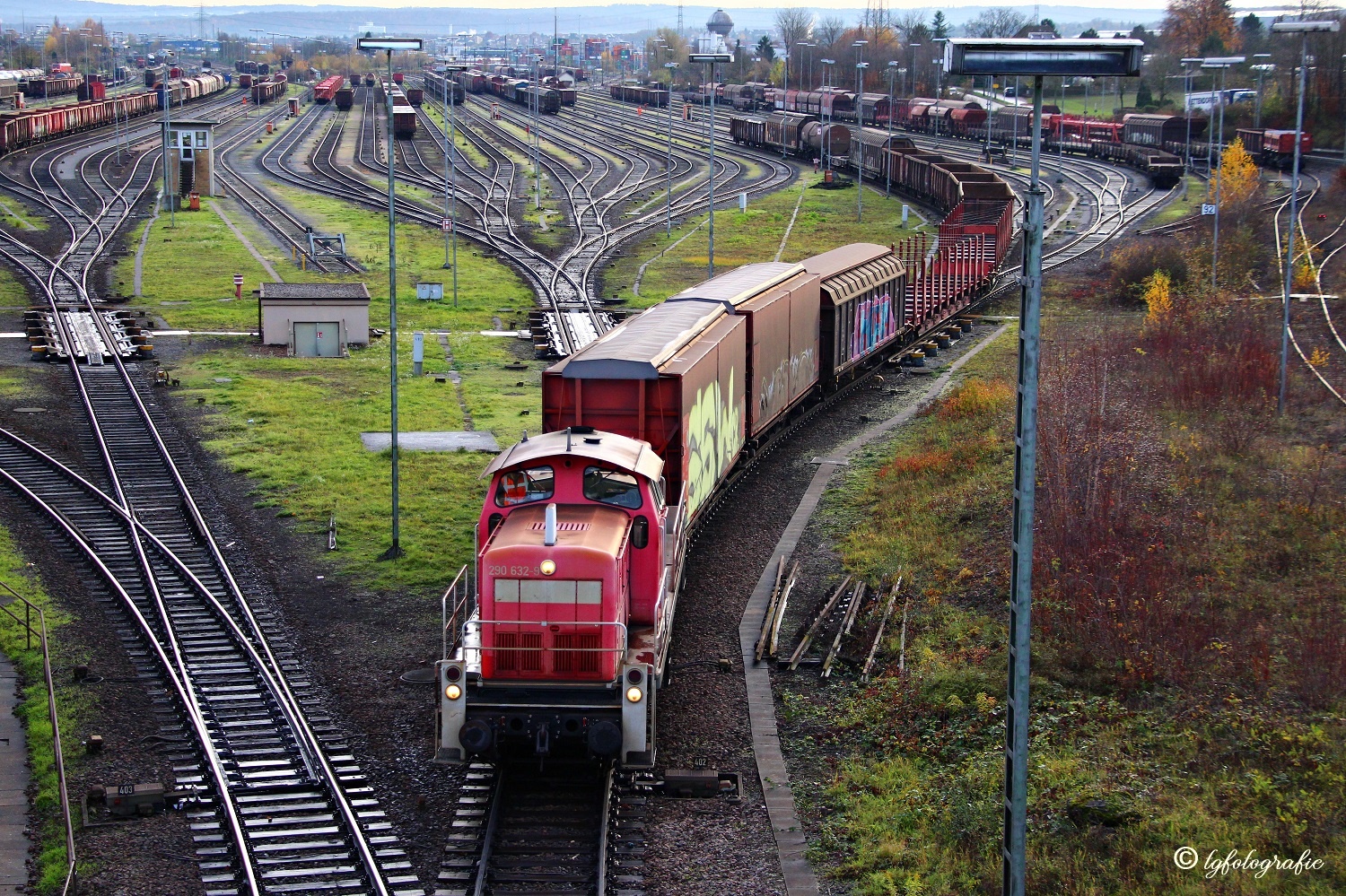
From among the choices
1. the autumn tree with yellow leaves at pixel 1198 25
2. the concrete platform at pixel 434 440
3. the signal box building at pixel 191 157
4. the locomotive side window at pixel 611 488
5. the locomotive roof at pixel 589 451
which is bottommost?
the concrete platform at pixel 434 440

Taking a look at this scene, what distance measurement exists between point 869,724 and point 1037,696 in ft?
7.49

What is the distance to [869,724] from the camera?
18.3 metres

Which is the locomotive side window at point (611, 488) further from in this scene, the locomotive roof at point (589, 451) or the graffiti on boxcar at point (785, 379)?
the graffiti on boxcar at point (785, 379)

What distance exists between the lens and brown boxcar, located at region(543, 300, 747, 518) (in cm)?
2064

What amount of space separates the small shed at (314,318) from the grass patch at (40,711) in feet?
58.7

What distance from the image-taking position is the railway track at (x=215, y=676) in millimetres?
14945

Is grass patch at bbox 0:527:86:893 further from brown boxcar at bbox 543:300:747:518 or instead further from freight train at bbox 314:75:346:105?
freight train at bbox 314:75:346:105

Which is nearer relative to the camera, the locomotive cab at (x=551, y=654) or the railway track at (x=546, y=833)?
the railway track at (x=546, y=833)

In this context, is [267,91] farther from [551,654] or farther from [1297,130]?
[551,654]

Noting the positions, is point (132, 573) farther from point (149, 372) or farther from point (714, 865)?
point (149, 372)

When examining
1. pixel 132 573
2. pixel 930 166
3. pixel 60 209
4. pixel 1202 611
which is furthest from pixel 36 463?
pixel 930 166

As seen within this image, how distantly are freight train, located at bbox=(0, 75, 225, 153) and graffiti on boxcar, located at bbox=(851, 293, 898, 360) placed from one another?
4423 centimetres

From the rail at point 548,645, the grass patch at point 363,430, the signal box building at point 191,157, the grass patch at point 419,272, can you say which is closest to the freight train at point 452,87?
the signal box building at point 191,157

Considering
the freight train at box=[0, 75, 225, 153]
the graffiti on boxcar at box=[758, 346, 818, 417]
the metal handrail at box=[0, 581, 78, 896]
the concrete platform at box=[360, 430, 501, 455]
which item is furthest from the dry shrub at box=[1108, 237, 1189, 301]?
the freight train at box=[0, 75, 225, 153]
